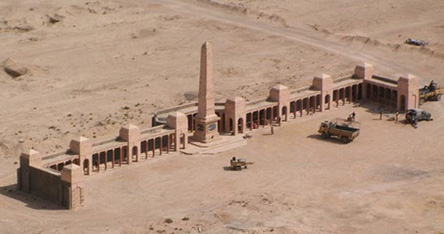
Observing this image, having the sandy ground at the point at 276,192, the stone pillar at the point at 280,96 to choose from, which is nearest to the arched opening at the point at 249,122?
the sandy ground at the point at 276,192

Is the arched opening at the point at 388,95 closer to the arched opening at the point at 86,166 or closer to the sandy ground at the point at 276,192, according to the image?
the sandy ground at the point at 276,192

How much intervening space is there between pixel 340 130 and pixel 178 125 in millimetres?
15362

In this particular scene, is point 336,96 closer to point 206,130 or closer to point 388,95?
point 388,95

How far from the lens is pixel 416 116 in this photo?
110 m

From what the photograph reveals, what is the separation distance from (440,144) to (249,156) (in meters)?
17.7

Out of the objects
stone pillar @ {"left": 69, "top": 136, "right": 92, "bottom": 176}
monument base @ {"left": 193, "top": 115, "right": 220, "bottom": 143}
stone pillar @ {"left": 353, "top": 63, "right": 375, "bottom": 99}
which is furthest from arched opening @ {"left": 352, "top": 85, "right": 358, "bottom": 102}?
stone pillar @ {"left": 69, "top": 136, "right": 92, "bottom": 176}

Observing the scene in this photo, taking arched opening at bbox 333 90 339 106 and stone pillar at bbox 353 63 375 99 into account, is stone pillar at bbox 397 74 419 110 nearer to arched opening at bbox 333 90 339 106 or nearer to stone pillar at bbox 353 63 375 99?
stone pillar at bbox 353 63 375 99

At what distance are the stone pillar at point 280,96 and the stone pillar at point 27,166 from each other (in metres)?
27.2

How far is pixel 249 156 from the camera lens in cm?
10150

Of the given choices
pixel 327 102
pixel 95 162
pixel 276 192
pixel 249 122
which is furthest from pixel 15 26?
pixel 276 192

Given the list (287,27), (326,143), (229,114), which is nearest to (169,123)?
(229,114)

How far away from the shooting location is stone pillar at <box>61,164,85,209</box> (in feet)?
287

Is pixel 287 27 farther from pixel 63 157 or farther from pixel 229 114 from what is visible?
pixel 63 157

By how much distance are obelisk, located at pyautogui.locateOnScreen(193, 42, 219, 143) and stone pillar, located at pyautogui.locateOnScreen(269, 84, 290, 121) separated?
25.3ft
